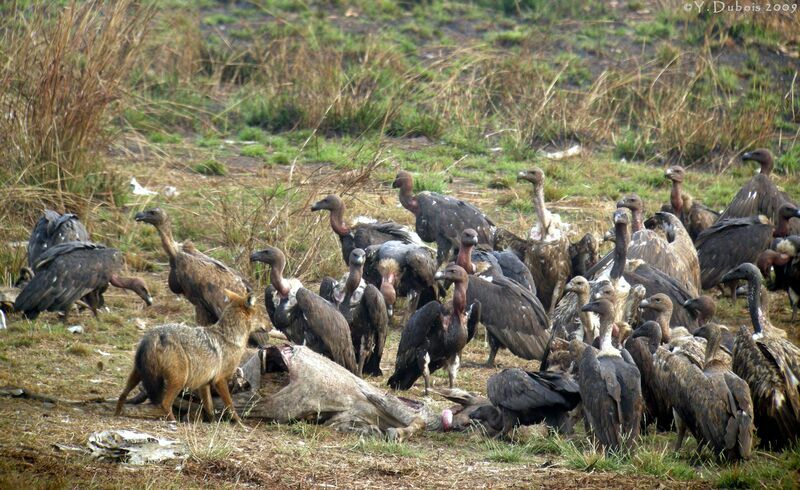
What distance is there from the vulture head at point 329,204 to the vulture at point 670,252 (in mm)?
2746

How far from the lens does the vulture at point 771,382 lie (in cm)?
715

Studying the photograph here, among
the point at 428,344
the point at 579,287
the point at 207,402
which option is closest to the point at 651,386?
the point at 579,287

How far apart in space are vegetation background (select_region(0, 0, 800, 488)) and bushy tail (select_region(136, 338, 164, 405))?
0.71ft

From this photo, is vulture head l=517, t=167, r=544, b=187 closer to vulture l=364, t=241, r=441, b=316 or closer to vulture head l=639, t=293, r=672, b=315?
vulture l=364, t=241, r=441, b=316

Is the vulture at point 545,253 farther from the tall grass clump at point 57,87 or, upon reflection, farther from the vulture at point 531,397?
the tall grass clump at point 57,87

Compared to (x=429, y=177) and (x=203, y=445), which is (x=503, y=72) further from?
(x=203, y=445)

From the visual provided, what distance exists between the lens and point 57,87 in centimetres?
1049

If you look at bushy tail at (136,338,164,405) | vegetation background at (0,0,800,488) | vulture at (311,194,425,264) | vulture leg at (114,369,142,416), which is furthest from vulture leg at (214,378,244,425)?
vulture at (311,194,425,264)

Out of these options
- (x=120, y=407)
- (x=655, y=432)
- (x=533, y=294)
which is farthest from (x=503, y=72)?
(x=120, y=407)

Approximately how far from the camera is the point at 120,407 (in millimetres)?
6930

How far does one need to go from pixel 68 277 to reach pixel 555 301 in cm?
459

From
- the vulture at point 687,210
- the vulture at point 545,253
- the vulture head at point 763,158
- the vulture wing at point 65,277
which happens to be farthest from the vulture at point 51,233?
the vulture head at point 763,158

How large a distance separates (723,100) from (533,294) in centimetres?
824

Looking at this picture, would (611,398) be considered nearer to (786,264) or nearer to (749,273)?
(749,273)
